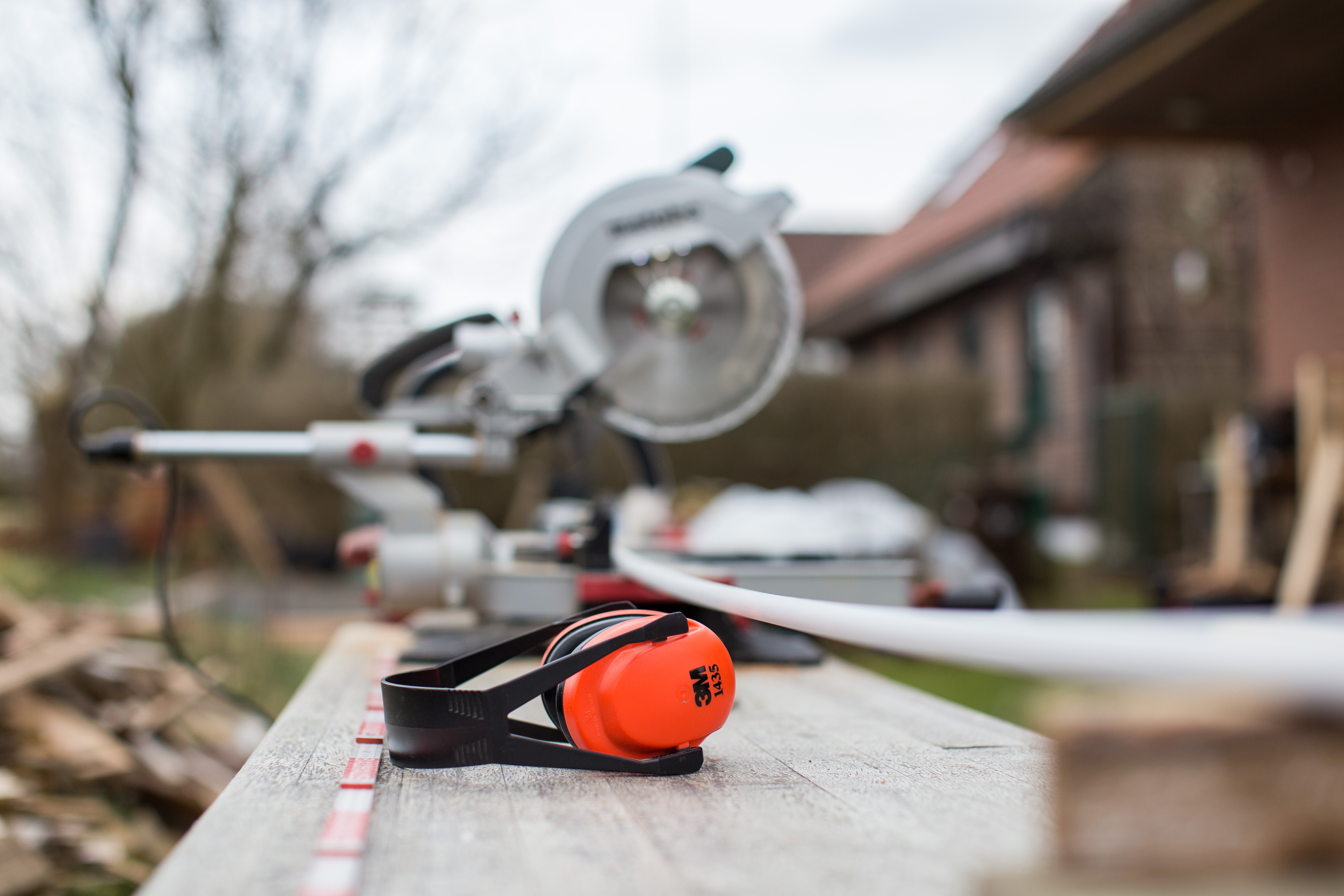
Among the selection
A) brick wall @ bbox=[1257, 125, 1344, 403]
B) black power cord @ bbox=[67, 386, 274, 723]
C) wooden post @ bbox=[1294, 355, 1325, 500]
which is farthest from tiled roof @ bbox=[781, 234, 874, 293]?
black power cord @ bbox=[67, 386, 274, 723]

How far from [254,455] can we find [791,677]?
3.98ft

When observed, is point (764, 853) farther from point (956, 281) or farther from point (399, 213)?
point (956, 281)

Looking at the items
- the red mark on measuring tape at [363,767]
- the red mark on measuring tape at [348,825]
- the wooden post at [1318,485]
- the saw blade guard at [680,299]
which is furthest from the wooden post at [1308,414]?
the red mark on measuring tape at [348,825]

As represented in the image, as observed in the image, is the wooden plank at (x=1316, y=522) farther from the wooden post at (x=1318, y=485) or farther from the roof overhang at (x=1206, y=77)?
the roof overhang at (x=1206, y=77)

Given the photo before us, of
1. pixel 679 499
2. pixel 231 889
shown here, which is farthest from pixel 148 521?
pixel 231 889

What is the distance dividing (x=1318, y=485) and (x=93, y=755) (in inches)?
200

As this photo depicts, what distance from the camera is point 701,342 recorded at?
100 inches

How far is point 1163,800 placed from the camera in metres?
0.65

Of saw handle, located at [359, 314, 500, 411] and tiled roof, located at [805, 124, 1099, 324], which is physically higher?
tiled roof, located at [805, 124, 1099, 324]

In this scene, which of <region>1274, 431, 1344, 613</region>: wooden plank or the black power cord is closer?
the black power cord

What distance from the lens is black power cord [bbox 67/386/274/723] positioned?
2.35 m

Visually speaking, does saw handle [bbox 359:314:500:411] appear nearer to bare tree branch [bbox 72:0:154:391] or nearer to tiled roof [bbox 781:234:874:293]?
bare tree branch [bbox 72:0:154:391]

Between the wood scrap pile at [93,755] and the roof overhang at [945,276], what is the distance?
37.2 ft

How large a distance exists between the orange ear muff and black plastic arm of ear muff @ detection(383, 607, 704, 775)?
0.01 m
